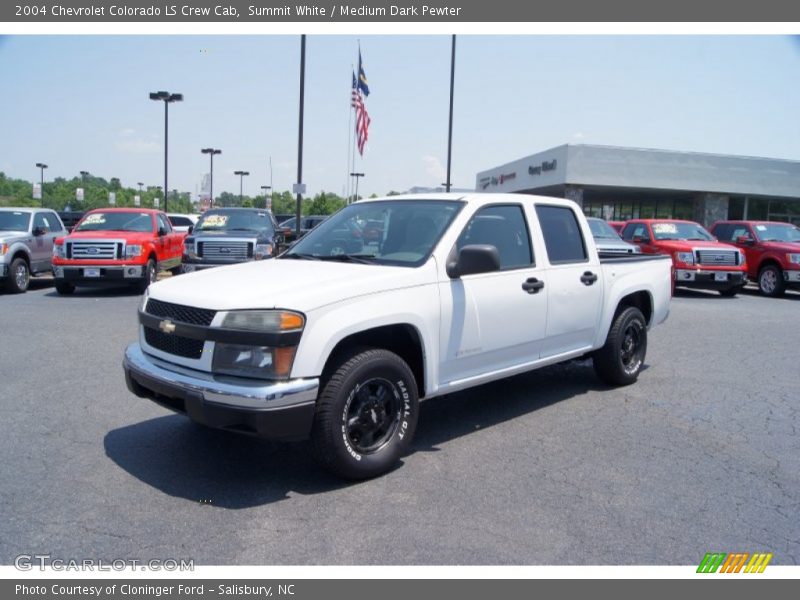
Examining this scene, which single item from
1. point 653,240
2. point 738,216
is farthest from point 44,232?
point 738,216

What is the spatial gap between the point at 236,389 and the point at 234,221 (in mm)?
11691

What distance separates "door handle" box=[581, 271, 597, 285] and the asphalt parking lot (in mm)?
1157

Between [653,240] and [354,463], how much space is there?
1425cm

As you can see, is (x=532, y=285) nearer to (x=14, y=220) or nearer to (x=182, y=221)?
(x=14, y=220)

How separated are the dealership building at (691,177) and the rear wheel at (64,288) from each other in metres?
26.6

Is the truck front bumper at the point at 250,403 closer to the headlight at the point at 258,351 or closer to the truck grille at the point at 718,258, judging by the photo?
the headlight at the point at 258,351

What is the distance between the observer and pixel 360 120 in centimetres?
2455

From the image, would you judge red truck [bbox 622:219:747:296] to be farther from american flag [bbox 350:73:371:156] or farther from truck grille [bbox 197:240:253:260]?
american flag [bbox 350:73:371:156]

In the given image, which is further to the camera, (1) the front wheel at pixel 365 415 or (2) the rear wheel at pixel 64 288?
(2) the rear wheel at pixel 64 288

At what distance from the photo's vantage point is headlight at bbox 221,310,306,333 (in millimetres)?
3709

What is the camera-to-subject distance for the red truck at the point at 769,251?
1575cm

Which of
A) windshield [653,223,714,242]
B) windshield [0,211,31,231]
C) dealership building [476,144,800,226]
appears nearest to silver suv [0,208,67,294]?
windshield [0,211,31,231]

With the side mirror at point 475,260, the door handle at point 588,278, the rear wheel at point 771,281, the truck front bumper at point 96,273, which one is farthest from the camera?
the rear wheel at point 771,281

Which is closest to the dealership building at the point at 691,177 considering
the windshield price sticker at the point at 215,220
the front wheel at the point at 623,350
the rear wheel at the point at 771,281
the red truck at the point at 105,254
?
the rear wheel at the point at 771,281
